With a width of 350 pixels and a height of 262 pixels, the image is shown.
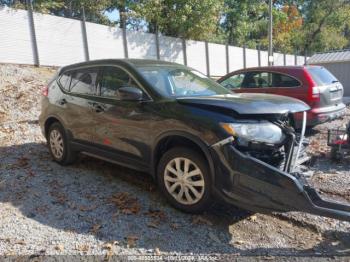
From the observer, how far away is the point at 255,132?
3.72 metres

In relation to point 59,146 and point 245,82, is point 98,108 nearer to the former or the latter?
point 59,146

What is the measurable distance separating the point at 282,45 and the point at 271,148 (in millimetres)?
37187

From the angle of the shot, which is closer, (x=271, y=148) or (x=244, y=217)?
(x=271, y=148)

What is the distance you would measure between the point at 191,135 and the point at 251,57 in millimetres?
25842

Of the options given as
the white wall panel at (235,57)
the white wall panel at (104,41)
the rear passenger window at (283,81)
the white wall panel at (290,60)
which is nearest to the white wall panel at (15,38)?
the white wall panel at (104,41)

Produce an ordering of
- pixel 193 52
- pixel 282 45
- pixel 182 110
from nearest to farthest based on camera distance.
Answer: pixel 182 110
pixel 193 52
pixel 282 45

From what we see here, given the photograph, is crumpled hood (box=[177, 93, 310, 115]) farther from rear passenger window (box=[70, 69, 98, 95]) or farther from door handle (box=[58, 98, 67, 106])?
door handle (box=[58, 98, 67, 106])

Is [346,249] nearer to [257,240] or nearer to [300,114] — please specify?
[257,240]

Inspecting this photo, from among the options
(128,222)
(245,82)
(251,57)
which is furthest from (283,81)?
(251,57)

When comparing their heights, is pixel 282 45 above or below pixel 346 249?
above

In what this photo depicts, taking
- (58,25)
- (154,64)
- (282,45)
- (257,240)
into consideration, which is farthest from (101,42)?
(282,45)

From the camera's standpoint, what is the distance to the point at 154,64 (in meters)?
5.11

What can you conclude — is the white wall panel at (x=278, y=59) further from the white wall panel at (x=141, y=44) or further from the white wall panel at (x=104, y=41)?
the white wall panel at (x=104, y=41)

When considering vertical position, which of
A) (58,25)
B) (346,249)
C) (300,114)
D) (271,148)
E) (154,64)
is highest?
(58,25)
